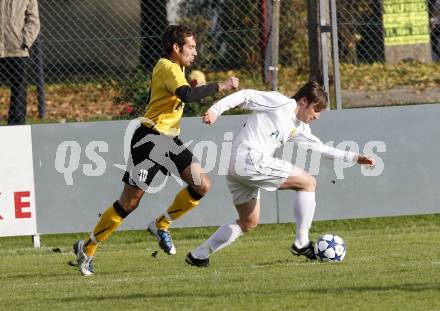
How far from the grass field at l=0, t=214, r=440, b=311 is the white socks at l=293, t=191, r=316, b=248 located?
0.21 metres

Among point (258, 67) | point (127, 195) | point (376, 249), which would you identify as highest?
point (258, 67)

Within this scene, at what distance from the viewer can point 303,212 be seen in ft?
32.7

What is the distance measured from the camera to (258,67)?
14805 millimetres

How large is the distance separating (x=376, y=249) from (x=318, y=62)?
3.33m

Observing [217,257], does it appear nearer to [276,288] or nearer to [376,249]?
[376,249]

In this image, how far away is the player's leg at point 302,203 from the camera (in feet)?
32.5

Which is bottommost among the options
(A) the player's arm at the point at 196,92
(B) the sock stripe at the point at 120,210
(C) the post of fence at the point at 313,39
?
(B) the sock stripe at the point at 120,210

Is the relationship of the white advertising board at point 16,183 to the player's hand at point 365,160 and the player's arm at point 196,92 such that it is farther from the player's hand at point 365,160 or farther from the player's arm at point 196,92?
the player's hand at point 365,160

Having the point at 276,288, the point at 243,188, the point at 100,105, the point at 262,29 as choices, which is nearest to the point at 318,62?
the point at 262,29

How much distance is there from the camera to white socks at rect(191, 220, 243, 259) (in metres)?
9.85

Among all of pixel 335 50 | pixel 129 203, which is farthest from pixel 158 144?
pixel 335 50

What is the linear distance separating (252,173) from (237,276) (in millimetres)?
912

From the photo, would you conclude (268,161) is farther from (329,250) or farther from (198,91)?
(329,250)

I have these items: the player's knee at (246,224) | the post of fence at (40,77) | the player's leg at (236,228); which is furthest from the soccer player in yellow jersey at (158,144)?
the post of fence at (40,77)
